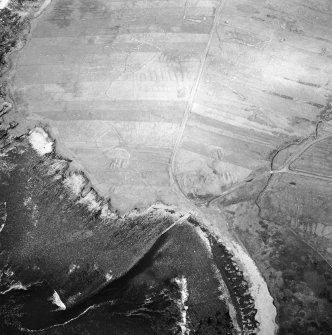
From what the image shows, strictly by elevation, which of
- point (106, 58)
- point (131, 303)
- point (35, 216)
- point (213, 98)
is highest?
point (106, 58)

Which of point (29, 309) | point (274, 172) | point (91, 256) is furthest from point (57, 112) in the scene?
point (274, 172)

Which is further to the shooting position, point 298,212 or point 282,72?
point 282,72

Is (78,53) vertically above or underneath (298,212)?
above

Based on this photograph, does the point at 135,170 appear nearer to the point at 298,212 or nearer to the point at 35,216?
the point at 35,216

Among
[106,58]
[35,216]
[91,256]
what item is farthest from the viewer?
[106,58]

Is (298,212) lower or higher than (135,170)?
lower

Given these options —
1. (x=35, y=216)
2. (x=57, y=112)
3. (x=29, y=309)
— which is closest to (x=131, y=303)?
(x=29, y=309)

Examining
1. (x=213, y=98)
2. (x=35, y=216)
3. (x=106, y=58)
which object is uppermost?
(x=106, y=58)

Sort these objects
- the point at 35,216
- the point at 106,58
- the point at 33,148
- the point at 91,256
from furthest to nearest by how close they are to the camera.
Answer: the point at 106,58, the point at 33,148, the point at 35,216, the point at 91,256

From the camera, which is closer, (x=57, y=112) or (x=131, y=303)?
(x=131, y=303)

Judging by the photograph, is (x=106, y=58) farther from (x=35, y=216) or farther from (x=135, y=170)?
(x=35, y=216)
